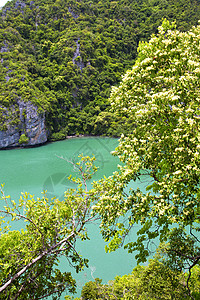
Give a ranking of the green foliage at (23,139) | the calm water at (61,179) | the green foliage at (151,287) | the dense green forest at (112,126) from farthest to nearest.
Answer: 1. the green foliage at (23,139)
2. the calm water at (61,179)
3. the green foliage at (151,287)
4. the dense green forest at (112,126)

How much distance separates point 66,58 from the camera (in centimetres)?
5084

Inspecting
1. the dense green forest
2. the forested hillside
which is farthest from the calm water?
the forested hillside

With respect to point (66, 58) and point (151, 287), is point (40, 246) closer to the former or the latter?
point (151, 287)

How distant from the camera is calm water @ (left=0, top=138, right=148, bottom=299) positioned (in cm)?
931

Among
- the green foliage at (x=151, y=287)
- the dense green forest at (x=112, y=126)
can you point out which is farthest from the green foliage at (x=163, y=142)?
the green foliage at (x=151, y=287)

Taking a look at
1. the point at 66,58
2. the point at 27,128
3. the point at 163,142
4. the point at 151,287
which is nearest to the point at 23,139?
the point at 27,128

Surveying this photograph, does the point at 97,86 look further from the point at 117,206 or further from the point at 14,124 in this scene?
the point at 117,206

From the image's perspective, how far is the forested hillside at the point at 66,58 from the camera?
37.1 metres

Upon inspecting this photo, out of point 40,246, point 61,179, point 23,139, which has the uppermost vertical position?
point 40,246

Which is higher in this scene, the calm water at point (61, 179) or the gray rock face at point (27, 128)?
the gray rock face at point (27, 128)

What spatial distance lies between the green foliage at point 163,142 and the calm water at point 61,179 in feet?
17.2

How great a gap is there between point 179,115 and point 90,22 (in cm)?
6926

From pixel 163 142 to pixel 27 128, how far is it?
34.4 metres

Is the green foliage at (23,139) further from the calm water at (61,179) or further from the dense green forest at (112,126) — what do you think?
the dense green forest at (112,126)
